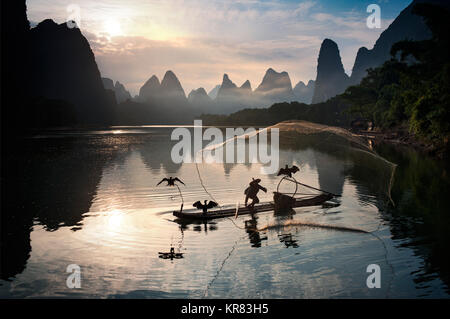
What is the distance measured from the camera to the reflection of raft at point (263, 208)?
53.8 ft

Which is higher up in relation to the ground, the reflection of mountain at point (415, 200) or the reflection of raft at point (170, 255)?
the reflection of mountain at point (415, 200)

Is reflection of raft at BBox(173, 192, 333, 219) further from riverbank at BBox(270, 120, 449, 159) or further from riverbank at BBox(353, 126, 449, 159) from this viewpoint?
riverbank at BBox(353, 126, 449, 159)

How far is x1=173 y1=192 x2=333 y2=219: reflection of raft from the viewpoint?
1641 cm

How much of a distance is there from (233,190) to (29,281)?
51.5 feet

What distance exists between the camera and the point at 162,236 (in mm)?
14148

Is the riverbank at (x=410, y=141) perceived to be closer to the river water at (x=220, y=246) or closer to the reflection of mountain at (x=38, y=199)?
the river water at (x=220, y=246)

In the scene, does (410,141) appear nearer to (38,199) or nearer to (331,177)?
(331,177)

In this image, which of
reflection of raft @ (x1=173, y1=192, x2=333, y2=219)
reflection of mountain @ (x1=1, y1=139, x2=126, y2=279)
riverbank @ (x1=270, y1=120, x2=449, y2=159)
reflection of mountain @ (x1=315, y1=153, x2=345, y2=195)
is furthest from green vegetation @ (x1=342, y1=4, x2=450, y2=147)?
reflection of mountain @ (x1=1, y1=139, x2=126, y2=279)

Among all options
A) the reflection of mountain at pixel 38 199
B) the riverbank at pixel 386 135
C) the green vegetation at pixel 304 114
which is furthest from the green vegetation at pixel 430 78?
the green vegetation at pixel 304 114

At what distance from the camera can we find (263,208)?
18.1 m

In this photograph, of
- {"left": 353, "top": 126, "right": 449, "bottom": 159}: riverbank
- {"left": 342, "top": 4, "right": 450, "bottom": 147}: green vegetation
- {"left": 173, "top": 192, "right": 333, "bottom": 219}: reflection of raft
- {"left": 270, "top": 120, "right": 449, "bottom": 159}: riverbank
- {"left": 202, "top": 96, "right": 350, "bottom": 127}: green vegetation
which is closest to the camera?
{"left": 173, "top": 192, "right": 333, "bottom": 219}: reflection of raft

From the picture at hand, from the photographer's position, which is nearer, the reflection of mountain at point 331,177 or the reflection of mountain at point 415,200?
the reflection of mountain at point 415,200
